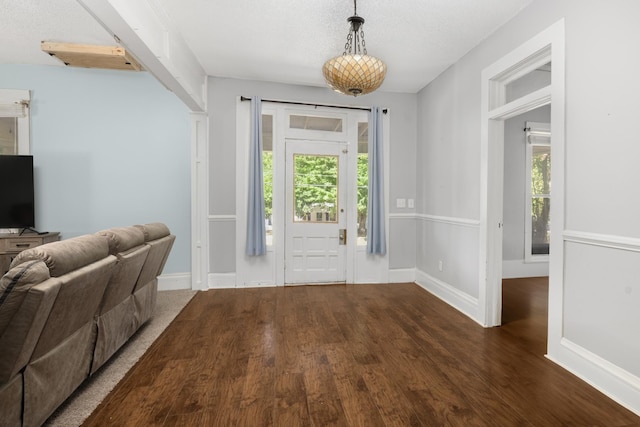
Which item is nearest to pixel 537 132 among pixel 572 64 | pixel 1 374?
pixel 572 64

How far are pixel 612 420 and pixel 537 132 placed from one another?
13.8 ft

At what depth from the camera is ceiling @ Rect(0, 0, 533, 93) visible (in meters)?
2.51

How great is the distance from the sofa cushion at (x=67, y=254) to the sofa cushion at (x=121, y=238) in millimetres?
133

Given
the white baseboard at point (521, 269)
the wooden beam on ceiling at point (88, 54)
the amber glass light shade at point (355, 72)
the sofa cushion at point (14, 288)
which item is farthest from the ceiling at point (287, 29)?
the white baseboard at point (521, 269)

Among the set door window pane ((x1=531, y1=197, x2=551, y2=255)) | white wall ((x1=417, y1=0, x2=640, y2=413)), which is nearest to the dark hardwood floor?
white wall ((x1=417, y1=0, x2=640, y2=413))

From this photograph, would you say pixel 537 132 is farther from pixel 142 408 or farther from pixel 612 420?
pixel 142 408

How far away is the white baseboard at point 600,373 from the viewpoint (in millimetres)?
1701

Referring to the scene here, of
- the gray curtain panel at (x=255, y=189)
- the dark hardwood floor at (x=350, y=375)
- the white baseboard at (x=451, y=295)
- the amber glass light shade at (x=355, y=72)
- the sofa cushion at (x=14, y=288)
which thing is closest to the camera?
the sofa cushion at (x=14, y=288)

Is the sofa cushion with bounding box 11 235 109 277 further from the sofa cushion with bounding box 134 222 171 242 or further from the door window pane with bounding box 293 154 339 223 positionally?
the door window pane with bounding box 293 154 339 223

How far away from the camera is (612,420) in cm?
161

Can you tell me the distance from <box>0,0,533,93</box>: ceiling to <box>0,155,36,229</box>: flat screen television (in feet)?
4.26

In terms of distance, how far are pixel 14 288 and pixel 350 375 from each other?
6.13 feet

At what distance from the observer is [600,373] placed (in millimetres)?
1870

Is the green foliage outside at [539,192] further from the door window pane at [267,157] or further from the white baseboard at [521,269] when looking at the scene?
the door window pane at [267,157]
